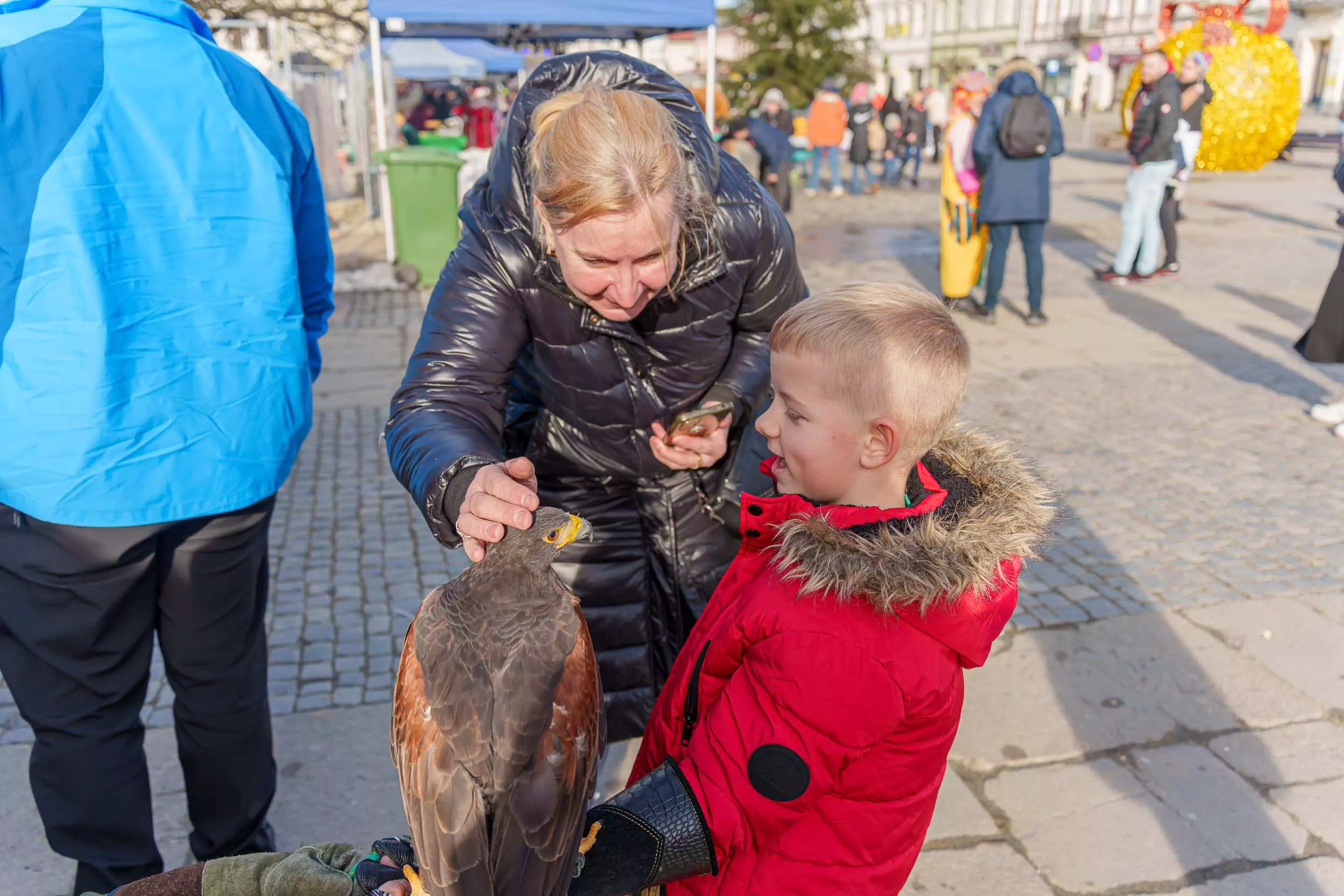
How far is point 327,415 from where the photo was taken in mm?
7469

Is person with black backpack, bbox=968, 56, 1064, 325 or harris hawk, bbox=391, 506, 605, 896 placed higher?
person with black backpack, bbox=968, 56, 1064, 325

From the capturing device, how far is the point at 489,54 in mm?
26516

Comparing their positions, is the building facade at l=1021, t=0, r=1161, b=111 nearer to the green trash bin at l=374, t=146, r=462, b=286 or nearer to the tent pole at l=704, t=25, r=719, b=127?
the tent pole at l=704, t=25, r=719, b=127

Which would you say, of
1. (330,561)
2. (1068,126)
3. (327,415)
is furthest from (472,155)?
(1068,126)

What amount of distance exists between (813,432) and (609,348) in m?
0.88

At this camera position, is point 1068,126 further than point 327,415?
Yes

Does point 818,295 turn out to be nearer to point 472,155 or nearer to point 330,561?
point 330,561

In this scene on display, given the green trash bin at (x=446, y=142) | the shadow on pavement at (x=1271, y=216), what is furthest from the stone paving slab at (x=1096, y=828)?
the green trash bin at (x=446, y=142)

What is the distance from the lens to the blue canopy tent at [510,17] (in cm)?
1051

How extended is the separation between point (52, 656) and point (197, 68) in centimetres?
159

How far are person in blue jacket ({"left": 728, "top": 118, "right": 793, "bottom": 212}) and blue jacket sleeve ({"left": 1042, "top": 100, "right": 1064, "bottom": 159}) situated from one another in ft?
20.8

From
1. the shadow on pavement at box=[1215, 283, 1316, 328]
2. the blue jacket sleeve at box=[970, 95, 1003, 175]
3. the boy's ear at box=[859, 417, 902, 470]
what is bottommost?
the shadow on pavement at box=[1215, 283, 1316, 328]

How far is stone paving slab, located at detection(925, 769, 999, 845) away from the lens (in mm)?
3281

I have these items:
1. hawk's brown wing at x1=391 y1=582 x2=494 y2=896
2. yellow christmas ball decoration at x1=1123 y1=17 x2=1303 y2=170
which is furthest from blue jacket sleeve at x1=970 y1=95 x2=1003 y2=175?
hawk's brown wing at x1=391 y1=582 x2=494 y2=896
